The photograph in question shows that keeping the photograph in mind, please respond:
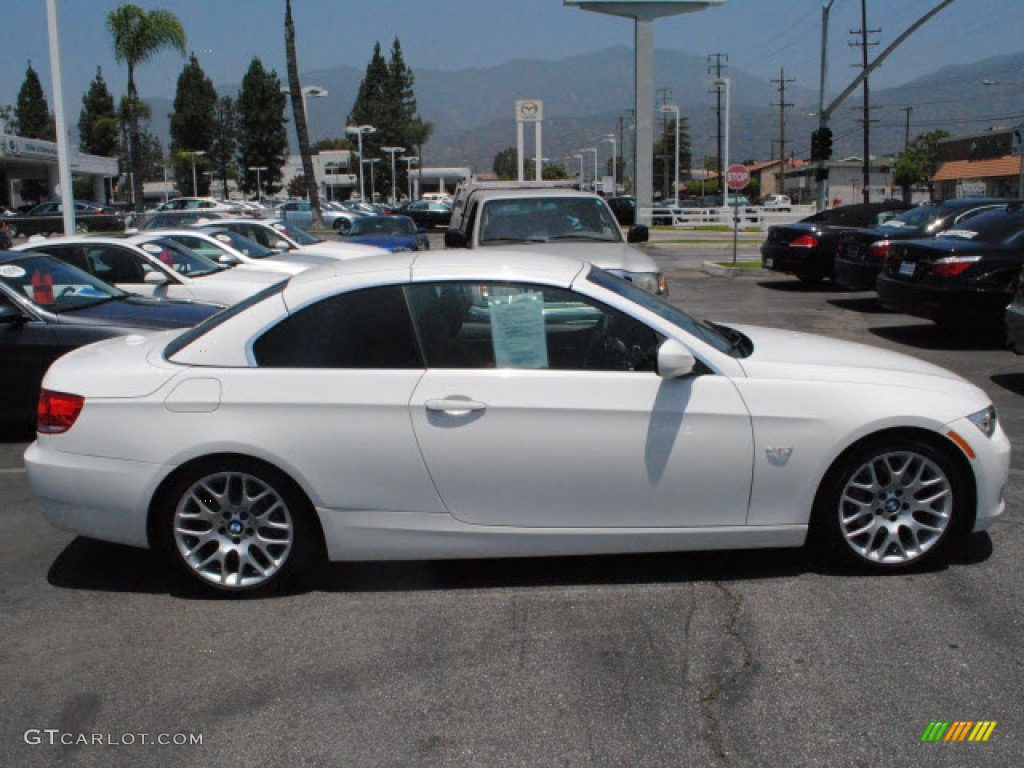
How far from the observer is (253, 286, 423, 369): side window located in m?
4.62

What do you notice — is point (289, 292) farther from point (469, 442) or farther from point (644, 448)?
point (644, 448)

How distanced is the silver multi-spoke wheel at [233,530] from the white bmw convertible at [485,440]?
10 mm

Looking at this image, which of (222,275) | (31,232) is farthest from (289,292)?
(31,232)

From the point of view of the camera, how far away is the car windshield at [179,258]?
11.2 meters

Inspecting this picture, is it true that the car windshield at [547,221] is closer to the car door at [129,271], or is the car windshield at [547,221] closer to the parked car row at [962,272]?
the car door at [129,271]

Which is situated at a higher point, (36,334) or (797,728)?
(36,334)

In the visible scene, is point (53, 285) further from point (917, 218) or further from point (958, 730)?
point (917, 218)

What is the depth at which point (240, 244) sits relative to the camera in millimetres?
14281

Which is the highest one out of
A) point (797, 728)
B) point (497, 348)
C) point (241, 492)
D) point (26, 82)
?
point (26, 82)

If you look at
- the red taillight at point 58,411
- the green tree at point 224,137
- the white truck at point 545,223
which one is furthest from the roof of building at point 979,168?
the red taillight at point 58,411

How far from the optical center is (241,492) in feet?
15.1

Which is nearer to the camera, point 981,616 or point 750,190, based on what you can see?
point 981,616

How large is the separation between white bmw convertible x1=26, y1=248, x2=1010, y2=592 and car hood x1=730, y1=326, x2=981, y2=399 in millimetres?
21

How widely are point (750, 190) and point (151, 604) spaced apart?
126565mm
